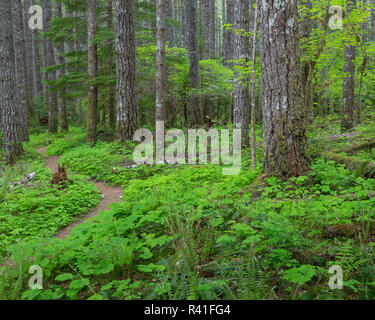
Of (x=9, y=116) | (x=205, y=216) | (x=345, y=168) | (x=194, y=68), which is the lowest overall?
(x=205, y=216)

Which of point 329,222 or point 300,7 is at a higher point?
point 300,7

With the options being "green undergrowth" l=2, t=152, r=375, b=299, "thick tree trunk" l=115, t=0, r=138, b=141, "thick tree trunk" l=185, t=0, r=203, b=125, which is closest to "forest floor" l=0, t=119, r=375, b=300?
"green undergrowth" l=2, t=152, r=375, b=299

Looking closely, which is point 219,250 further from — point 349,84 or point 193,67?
point 349,84

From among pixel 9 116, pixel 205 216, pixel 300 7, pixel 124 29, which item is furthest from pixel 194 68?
pixel 205 216

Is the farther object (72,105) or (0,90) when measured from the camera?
(72,105)

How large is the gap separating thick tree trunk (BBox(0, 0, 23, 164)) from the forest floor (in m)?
5.53

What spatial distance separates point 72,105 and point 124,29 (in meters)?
18.2

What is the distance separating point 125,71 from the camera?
10.7 meters

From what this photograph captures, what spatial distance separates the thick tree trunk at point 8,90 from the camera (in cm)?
1030

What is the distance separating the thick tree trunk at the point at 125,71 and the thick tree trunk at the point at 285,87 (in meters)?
6.73

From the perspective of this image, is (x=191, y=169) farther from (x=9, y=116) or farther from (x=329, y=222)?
(x=9, y=116)

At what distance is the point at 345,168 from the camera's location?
203 inches

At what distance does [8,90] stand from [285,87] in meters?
10.1

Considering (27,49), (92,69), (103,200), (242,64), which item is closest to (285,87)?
(103,200)
